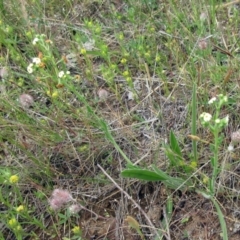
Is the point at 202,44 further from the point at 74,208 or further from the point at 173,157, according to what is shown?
the point at 74,208

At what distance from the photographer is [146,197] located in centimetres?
162

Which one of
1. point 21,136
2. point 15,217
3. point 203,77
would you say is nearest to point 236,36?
point 203,77

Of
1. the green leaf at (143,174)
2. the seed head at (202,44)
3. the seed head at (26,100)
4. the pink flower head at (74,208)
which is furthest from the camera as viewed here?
the seed head at (26,100)

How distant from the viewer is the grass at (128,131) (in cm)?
153

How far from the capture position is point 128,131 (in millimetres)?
1799

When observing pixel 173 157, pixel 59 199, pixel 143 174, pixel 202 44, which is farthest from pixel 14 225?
pixel 202 44

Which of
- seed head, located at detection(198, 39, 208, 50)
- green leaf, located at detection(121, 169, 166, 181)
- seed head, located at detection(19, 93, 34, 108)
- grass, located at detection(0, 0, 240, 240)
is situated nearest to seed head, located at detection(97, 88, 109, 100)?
grass, located at detection(0, 0, 240, 240)

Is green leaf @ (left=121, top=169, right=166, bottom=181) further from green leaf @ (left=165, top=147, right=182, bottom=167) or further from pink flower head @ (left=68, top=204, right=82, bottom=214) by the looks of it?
pink flower head @ (left=68, top=204, right=82, bottom=214)

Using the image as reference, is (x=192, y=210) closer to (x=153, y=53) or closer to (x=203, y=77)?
(x=203, y=77)

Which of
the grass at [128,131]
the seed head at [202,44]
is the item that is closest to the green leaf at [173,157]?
the grass at [128,131]

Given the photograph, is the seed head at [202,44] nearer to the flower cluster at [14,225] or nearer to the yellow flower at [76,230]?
the yellow flower at [76,230]

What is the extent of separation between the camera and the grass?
1.53 m

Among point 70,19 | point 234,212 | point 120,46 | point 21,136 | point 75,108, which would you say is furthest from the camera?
point 70,19

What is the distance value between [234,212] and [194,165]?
19 centimetres
